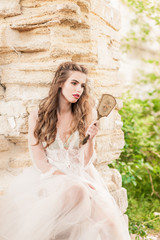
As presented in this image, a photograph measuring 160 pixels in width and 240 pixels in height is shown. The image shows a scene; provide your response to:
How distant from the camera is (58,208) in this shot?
6.50 feet

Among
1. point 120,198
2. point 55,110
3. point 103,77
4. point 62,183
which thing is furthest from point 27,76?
point 120,198

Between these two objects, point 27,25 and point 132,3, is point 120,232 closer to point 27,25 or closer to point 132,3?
point 27,25

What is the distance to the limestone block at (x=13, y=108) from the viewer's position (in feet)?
8.03

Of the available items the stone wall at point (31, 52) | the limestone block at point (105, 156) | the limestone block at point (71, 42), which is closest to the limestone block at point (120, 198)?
the limestone block at point (105, 156)

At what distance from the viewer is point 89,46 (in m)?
2.46

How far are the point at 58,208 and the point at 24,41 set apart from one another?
4.68ft

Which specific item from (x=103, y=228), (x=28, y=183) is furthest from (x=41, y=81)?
(x=103, y=228)

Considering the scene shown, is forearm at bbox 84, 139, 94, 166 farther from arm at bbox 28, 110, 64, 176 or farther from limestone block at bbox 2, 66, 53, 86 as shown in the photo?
limestone block at bbox 2, 66, 53, 86

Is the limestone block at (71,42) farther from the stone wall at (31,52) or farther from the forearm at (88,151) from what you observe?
the forearm at (88,151)

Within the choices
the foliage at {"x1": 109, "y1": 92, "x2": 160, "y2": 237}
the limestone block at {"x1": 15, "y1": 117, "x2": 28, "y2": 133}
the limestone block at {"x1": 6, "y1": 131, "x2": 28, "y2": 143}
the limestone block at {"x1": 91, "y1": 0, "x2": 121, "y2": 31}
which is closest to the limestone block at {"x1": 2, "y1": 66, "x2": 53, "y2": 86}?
the limestone block at {"x1": 15, "y1": 117, "x2": 28, "y2": 133}

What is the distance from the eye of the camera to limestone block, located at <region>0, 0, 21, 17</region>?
2.40 meters

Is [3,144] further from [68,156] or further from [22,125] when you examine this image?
[68,156]

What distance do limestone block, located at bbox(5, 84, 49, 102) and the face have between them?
0.78 ft

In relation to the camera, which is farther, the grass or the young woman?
the grass
